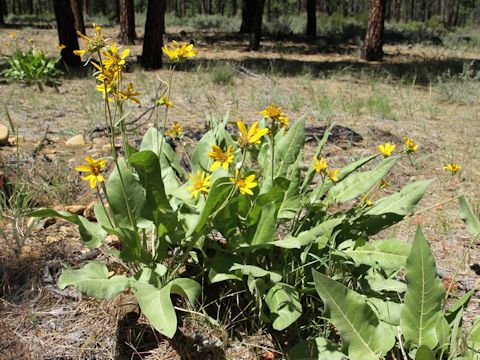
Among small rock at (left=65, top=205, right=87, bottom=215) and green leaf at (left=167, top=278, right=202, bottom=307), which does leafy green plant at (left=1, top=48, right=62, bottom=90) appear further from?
green leaf at (left=167, top=278, right=202, bottom=307)

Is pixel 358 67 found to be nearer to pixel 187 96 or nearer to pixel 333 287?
pixel 187 96

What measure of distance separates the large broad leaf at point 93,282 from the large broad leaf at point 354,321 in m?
0.74

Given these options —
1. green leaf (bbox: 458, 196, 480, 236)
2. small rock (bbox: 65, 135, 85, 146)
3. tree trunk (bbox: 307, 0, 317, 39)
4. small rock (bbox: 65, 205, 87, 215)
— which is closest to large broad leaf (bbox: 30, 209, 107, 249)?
small rock (bbox: 65, 205, 87, 215)

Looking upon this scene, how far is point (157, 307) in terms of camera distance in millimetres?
1747

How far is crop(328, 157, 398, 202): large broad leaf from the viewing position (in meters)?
2.38

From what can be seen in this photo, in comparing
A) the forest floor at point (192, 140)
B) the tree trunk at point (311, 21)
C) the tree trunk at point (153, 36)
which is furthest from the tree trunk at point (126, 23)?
the tree trunk at point (311, 21)

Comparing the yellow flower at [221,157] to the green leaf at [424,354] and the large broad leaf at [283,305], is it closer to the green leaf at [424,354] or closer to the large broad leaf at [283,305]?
the large broad leaf at [283,305]

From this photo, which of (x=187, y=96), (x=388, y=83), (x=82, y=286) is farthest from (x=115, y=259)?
(x=388, y=83)

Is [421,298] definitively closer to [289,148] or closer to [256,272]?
[256,272]

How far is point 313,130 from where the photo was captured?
4738 millimetres

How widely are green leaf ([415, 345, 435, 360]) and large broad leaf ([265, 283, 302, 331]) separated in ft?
1.40

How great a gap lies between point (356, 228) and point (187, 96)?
4326mm

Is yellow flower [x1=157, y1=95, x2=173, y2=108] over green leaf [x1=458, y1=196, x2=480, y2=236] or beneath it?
over

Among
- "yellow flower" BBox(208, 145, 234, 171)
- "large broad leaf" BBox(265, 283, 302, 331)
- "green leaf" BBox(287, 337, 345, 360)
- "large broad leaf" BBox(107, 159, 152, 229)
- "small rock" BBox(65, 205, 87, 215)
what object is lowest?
"green leaf" BBox(287, 337, 345, 360)
